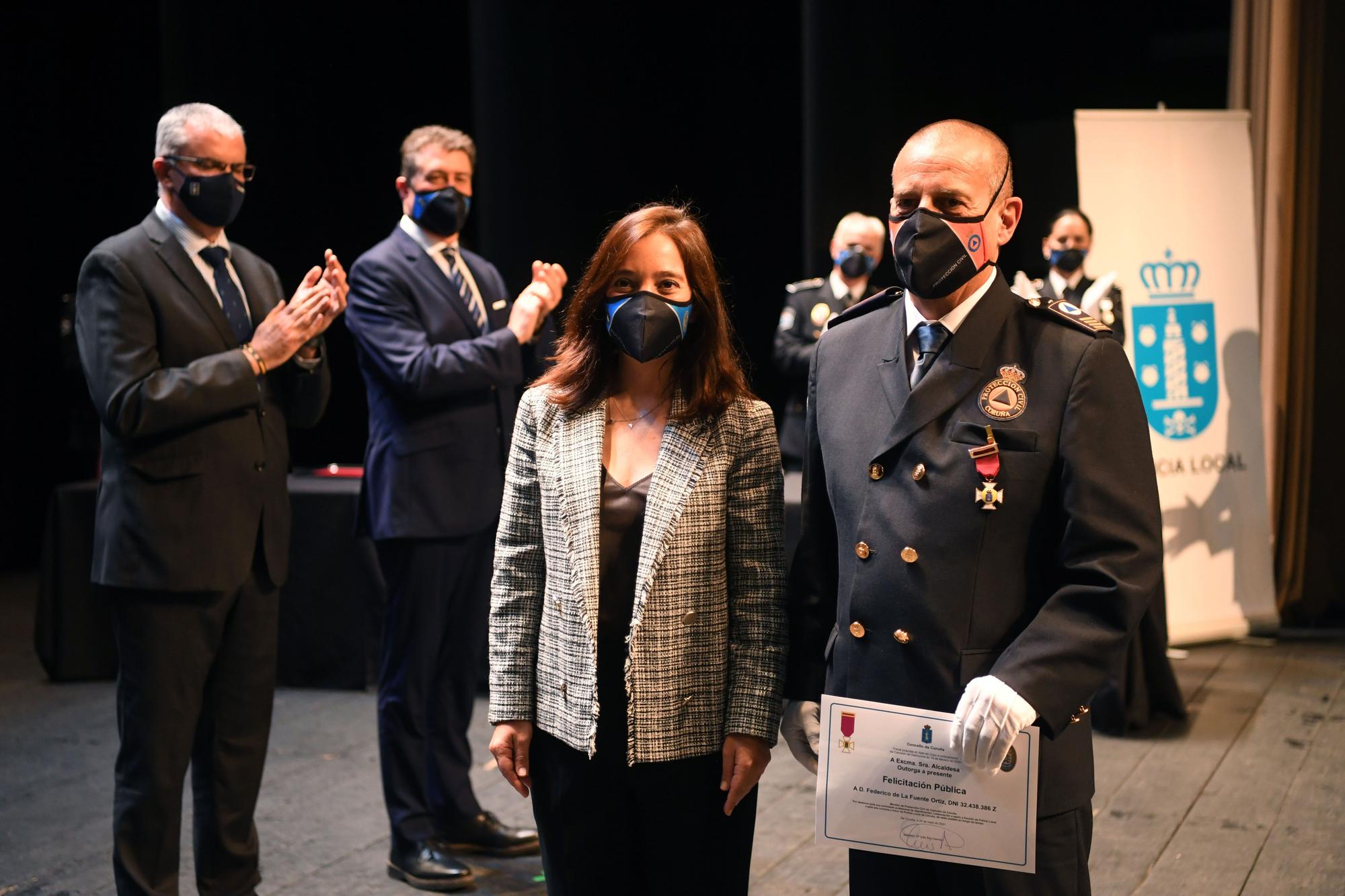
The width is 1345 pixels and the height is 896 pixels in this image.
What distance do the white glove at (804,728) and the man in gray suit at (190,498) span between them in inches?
50.9

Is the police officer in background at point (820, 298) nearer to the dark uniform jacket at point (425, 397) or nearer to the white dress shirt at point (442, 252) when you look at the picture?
the white dress shirt at point (442, 252)

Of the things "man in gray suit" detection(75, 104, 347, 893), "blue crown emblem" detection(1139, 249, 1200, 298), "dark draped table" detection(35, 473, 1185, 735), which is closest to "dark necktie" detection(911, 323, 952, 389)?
"man in gray suit" detection(75, 104, 347, 893)

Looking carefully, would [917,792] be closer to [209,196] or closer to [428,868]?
[428,868]

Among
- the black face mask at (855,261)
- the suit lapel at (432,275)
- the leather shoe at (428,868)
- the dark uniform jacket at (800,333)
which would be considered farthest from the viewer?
the dark uniform jacket at (800,333)

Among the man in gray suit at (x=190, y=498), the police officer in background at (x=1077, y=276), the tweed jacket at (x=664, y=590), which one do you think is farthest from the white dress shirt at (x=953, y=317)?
the police officer in background at (x=1077, y=276)

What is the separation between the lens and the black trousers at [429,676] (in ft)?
9.53

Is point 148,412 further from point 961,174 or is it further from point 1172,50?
point 1172,50

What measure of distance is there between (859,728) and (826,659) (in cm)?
20

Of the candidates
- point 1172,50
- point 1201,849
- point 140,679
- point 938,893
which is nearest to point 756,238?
point 1172,50

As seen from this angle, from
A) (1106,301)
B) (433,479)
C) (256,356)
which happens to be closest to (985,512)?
(256,356)

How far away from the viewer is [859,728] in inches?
60.2

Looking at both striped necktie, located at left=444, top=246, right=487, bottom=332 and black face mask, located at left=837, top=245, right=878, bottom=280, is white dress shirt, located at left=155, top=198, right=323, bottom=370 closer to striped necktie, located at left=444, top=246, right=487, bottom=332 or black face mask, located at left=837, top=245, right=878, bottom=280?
striped necktie, located at left=444, top=246, right=487, bottom=332

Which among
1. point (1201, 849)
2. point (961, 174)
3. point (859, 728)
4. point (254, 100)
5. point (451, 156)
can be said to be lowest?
point (1201, 849)

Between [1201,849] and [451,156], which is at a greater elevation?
[451,156]
